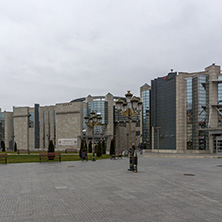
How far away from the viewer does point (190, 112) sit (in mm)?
51969

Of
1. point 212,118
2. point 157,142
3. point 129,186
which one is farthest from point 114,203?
point 157,142

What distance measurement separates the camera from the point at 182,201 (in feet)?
29.4

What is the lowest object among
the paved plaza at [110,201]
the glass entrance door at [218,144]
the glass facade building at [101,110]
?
the glass entrance door at [218,144]

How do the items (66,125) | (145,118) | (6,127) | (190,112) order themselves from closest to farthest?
(190,112) → (145,118) → (66,125) → (6,127)

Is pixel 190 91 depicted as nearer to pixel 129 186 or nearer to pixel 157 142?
pixel 157 142

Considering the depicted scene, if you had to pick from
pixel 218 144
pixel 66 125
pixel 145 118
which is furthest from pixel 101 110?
pixel 218 144

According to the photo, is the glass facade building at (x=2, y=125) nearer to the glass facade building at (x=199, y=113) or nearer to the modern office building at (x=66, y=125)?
the modern office building at (x=66, y=125)

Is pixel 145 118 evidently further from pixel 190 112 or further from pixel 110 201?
pixel 110 201

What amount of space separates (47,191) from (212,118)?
149 ft

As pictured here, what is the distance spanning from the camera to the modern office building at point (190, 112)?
1966 inches

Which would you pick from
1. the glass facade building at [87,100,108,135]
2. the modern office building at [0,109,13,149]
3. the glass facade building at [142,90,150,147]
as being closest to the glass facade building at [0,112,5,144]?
the modern office building at [0,109,13,149]

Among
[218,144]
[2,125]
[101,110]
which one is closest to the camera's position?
[218,144]

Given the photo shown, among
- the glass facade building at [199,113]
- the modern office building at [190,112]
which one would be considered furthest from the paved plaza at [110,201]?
the glass facade building at [199,113]

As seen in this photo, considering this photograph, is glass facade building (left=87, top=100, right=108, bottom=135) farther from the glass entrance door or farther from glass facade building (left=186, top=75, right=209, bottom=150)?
the glass entrance door
